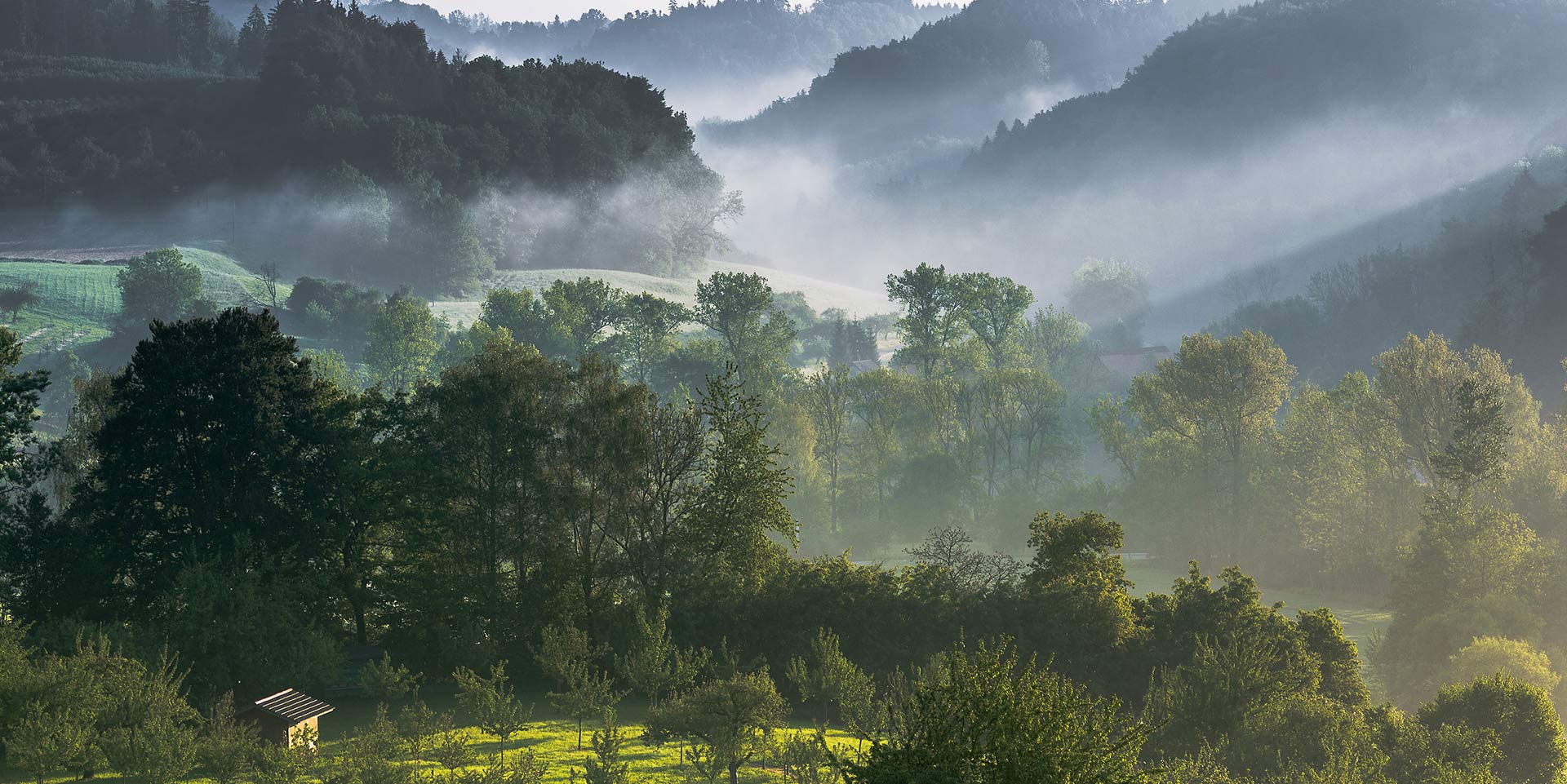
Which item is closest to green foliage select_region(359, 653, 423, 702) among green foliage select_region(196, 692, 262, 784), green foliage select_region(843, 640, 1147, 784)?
green foliage select_region(196, 692, 262, 784)

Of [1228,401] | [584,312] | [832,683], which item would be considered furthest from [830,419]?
[832,683]

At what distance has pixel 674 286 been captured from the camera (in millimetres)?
153750

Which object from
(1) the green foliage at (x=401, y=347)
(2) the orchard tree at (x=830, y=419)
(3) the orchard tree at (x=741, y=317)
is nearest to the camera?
(2) the orchard tree at (x=830, y=419)

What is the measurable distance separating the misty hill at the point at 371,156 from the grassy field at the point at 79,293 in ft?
48.0

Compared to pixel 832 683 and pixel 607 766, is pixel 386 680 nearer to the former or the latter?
pixel 607 766

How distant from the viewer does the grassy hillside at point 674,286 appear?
133 m

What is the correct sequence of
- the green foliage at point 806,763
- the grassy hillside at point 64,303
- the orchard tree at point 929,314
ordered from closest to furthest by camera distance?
1. the green foliage at point 806,763
2. the orchard tree at point 929,314
3. the grassy hillside at point 64,303

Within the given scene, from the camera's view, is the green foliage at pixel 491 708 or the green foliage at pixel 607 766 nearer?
the green foliage at pixel 607 766

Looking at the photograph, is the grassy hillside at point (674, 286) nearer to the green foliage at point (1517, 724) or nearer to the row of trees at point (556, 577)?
the row of trees at point (556, 577)

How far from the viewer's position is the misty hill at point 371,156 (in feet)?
461

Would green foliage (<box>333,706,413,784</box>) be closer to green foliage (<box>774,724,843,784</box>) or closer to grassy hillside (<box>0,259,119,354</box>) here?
green foliage (<box>774,724,843,784</box>)

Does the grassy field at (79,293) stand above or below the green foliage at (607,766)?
above

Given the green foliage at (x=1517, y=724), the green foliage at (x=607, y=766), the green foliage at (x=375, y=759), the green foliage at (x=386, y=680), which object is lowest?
the green foliage at (x=1517, y=724)

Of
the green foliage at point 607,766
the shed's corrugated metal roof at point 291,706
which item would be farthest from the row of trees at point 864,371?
the green foliage at point 607,766
